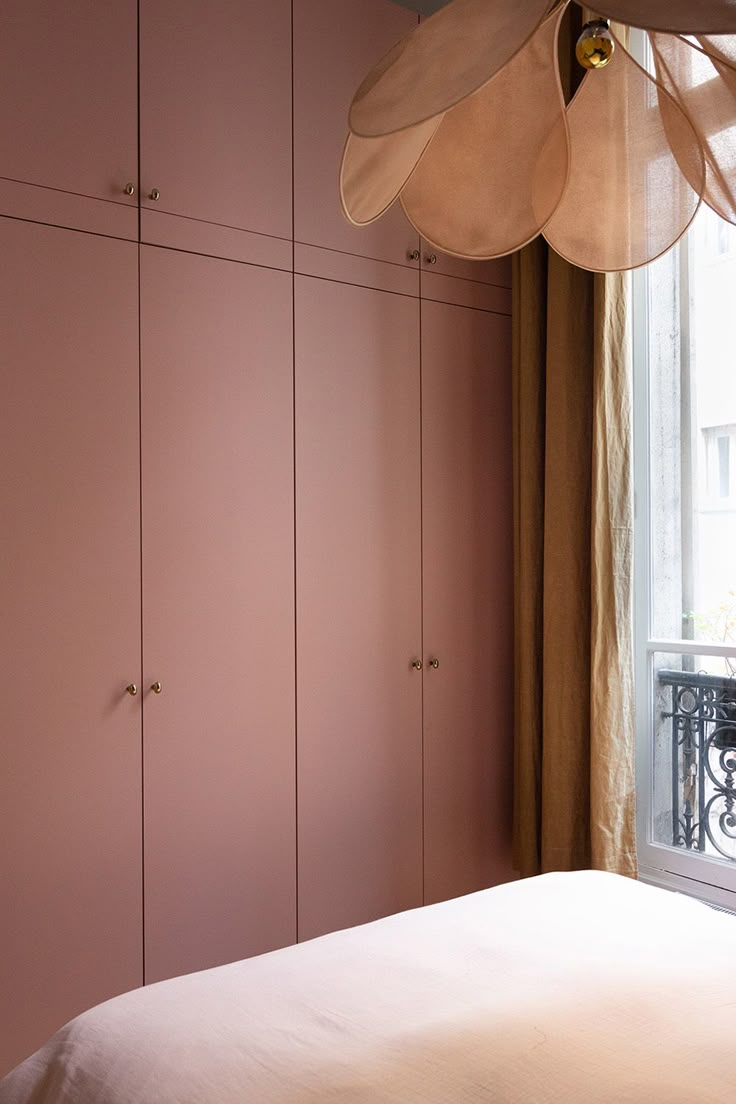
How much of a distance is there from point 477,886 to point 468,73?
98.8 inches

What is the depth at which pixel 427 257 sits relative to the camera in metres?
2.83

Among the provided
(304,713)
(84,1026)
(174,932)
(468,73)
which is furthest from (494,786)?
(468,73)

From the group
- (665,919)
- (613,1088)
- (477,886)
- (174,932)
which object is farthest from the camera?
(477,886)

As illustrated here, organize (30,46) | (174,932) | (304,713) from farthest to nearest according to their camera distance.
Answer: (304,713) → (174,932) → (30,46)

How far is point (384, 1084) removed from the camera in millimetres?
1174

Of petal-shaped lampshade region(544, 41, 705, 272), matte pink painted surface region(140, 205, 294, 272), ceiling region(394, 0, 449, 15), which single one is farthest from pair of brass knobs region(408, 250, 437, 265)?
petal-shaped lampshade region(544, 41, 705, 272)

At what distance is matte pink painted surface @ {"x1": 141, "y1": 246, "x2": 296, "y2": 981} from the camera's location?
7.50 feet

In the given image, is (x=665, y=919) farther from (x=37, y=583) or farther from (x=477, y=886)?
(x=37, y=583)

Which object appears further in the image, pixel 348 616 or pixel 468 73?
pixel 348 616

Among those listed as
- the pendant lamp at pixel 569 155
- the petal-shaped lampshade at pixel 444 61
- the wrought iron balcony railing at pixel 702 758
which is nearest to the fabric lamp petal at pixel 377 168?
the pendant lamp at pixel 569 155

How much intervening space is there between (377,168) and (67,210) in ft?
3.79

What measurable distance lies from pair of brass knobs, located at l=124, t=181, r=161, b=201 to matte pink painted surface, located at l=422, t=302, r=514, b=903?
0.89 m

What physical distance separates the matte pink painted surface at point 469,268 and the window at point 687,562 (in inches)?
18.3

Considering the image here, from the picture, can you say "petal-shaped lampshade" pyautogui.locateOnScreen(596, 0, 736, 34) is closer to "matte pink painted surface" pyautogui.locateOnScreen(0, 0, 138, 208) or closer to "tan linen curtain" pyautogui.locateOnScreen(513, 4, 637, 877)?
"matte pink painted surface" pyautogui.locateOnScreen(0, 0, 138, 208)
